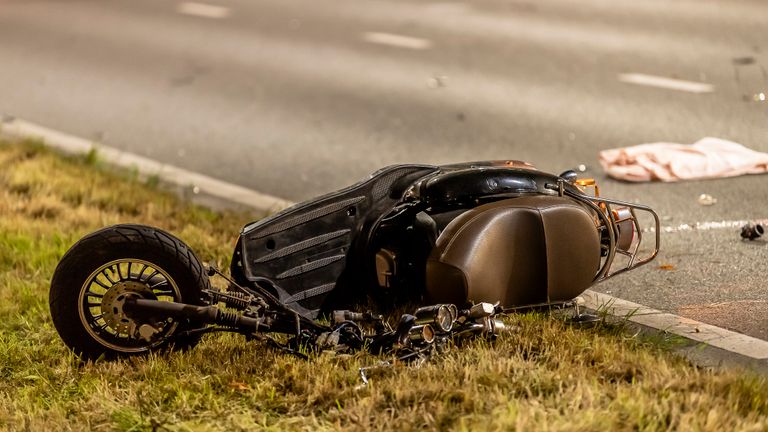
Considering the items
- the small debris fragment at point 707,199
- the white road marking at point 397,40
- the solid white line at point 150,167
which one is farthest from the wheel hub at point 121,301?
the white road marking at point 397,40

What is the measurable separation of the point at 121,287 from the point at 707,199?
366cm

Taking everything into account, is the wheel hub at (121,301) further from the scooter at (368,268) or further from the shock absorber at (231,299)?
the shock absorber at (231,299)

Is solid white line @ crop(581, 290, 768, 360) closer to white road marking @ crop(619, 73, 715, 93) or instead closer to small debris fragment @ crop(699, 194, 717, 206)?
small debris fragment @ crop(699, 194, 717, 206)

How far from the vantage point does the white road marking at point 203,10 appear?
13360mm

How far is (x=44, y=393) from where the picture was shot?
15.7 ft

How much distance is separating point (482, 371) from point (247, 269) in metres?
1.12

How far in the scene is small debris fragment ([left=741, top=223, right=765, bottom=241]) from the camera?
249 inches

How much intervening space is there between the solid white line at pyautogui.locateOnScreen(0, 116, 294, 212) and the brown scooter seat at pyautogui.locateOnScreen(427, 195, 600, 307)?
9.19 feet

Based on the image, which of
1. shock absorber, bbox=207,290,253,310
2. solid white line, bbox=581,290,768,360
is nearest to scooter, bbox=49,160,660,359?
shock absorber, bbox=207,290,253,310

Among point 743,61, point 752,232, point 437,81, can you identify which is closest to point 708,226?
point 752,232

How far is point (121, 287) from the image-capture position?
15.5 feet

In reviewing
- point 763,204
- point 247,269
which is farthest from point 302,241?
point 763,204

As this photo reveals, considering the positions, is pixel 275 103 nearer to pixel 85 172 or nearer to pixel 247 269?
pixel 85 172

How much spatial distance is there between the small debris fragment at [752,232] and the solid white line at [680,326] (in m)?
1.08
